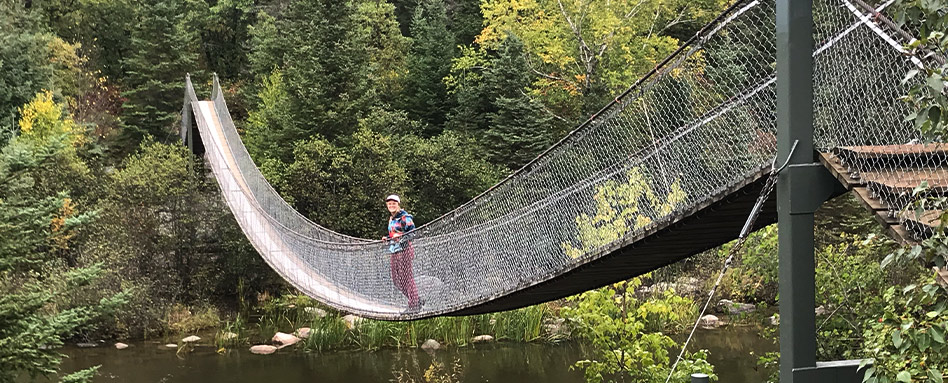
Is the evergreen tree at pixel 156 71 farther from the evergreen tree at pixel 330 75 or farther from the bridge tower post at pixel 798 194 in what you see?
the bridge tower post at pixel 798 194

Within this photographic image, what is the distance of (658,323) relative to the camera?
8016 mm

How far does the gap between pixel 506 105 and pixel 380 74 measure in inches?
120

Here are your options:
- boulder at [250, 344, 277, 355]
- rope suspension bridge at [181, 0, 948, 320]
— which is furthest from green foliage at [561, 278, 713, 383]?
boulder at [250, 344, 277, 355]

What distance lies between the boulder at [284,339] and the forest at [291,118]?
0.30m

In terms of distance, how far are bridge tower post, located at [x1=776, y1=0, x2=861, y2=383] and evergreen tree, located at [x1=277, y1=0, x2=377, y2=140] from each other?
8966mm

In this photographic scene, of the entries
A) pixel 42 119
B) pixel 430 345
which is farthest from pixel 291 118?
pixel 430 345

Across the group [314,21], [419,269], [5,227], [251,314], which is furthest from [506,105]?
[5,227]

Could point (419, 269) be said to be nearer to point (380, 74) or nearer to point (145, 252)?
point (145, 252)

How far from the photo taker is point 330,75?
11.0m

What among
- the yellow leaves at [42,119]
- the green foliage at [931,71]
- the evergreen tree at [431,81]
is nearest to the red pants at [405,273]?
the green foliage at [931,71]

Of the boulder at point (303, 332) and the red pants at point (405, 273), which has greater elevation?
the red pants at point (405, 273)

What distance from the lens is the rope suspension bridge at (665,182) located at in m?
2.09

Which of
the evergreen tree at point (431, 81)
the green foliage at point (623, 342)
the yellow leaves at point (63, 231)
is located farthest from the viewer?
the evergreen tree at point (431, 81)

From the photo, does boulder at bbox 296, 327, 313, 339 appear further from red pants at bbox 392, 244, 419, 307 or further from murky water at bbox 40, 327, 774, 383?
red pants at bbox 392, 244, 419, 307
